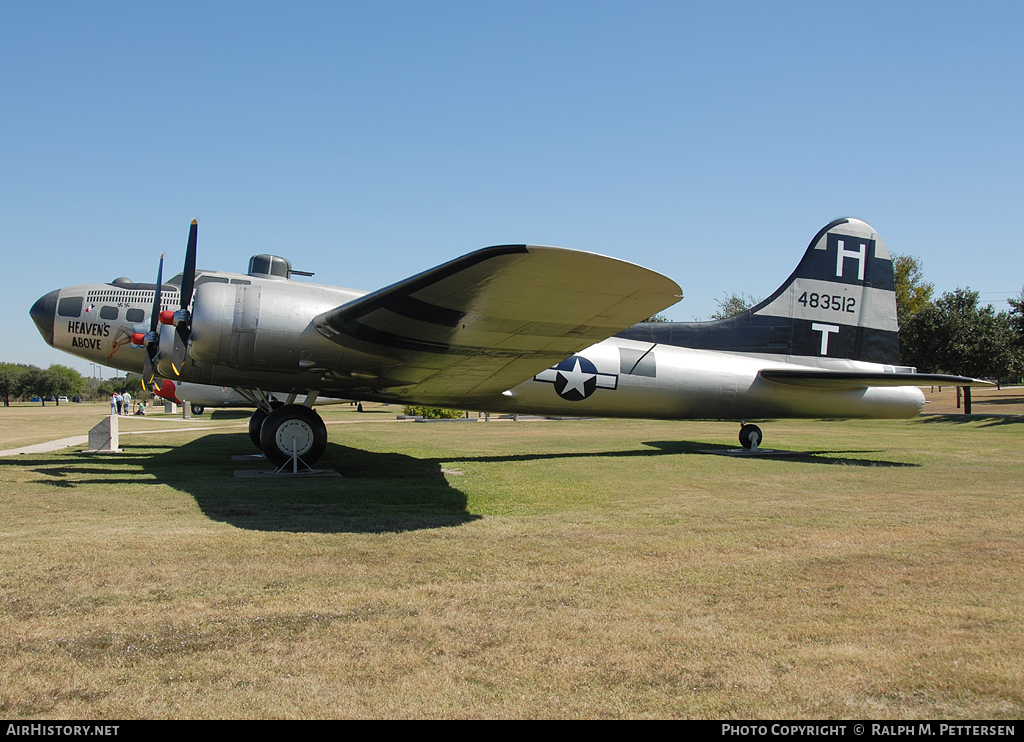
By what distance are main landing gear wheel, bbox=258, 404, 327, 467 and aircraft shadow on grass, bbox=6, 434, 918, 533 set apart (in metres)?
0.73

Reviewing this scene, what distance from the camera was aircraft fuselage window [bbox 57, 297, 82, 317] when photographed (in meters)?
12.1

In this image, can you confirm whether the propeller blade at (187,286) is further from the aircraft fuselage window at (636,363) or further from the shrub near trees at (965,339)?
the shrub near trees at (965,339)

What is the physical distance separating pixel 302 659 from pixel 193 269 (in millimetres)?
8533

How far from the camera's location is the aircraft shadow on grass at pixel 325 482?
7363mm

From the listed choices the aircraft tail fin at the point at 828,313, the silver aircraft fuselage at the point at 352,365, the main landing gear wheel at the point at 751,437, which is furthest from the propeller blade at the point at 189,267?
the main landing gear wheel at the point at 751,437

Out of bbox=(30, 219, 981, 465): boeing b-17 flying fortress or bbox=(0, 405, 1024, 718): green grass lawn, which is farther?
bbox=(30, 219, 981, 465): boeing b-17 flying fortress

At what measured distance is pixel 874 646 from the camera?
3.75 meters

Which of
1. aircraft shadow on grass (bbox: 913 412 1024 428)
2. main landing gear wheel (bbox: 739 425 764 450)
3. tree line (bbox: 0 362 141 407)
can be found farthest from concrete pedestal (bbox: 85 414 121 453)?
tree line (bbox: 0 362 141 407)

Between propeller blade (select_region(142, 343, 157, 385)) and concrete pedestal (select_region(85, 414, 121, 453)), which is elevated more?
propeller blade (select_region(142, 343, 157, 385))

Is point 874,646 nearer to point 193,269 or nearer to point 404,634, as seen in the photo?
point 404,634

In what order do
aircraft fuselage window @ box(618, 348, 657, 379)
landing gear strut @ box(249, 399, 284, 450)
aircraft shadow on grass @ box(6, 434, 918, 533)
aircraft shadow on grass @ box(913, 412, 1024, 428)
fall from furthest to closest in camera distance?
aircraft shadow on grass @ box(913, 412, 1024, 428) < landing gear strut @ box(249, 399, 284, 450) < aircraft fuselage window @ box(618, 348, 657, 379) < aircraft shadow on grass @ box(6, 434, 918, 533)

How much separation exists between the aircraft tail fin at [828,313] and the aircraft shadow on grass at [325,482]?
2557mm

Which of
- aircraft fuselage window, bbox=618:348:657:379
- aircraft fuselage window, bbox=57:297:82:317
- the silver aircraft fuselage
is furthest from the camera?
aircraft fuselage window, bbox=618:348:657:379

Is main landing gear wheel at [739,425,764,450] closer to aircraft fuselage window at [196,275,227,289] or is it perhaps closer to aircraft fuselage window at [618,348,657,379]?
aircraft fuselage window at [618,348,657,379]
